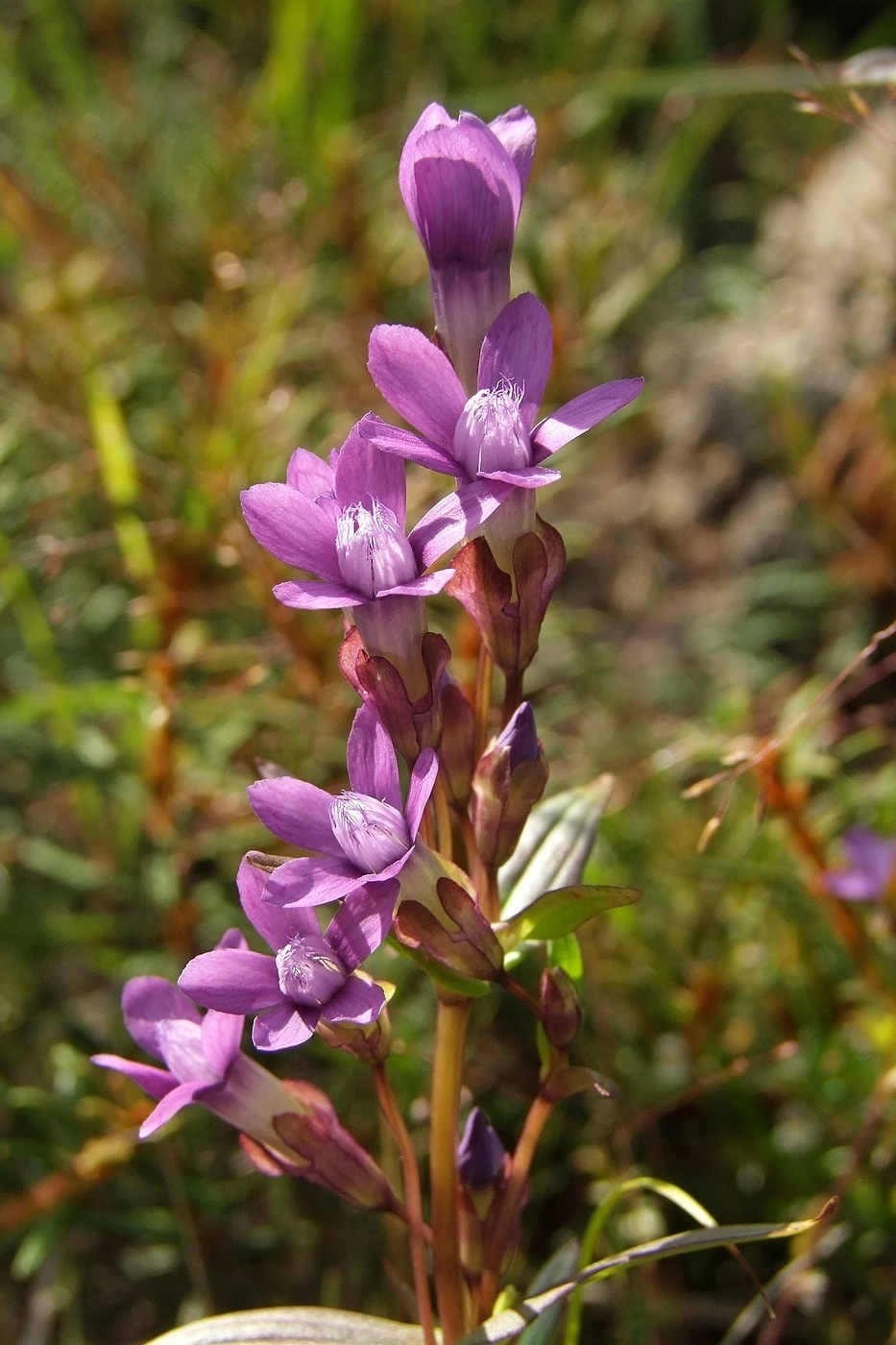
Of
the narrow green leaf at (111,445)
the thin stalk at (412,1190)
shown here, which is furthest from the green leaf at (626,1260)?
the narrow green leaf at (111,445)

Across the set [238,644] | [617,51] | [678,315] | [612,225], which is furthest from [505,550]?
[617,51]

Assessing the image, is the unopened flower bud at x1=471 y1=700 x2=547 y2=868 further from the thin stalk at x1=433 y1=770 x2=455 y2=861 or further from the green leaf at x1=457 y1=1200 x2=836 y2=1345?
the green leaf at x1=457 y1=1200 x2=836 y2=1345

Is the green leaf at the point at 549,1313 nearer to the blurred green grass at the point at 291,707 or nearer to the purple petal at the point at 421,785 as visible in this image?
the blurred green grass at the point at 291,707

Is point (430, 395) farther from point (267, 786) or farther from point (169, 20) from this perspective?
point (169, 20)

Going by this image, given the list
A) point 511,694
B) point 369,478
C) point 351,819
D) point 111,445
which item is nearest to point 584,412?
point 369,478

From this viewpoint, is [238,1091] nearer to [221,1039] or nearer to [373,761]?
[221,1039]
